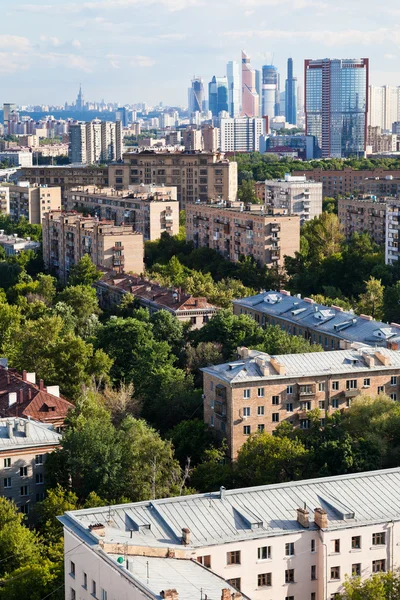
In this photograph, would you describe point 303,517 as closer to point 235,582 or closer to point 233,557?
point 233,557

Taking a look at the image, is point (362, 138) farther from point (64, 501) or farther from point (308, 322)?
point (64, 501)

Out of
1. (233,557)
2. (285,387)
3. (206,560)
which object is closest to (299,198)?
(285,387)

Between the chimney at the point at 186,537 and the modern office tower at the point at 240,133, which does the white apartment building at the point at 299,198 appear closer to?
the chimney at the point at 186,537

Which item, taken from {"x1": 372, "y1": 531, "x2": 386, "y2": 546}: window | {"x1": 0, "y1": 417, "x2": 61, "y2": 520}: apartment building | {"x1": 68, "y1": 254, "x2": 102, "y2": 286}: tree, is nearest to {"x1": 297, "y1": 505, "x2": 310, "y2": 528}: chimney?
{"x1": 372, "y1": 531, "x2": 386, "y2": 546}: window

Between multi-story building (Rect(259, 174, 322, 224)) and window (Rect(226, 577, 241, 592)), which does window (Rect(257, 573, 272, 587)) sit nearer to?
window (Rect(226, 577, 241, 592))

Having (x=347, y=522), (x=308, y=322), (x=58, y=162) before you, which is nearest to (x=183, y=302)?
(x=308, y=322)

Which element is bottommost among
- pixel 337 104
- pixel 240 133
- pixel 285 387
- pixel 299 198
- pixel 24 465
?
pixel 24 465
